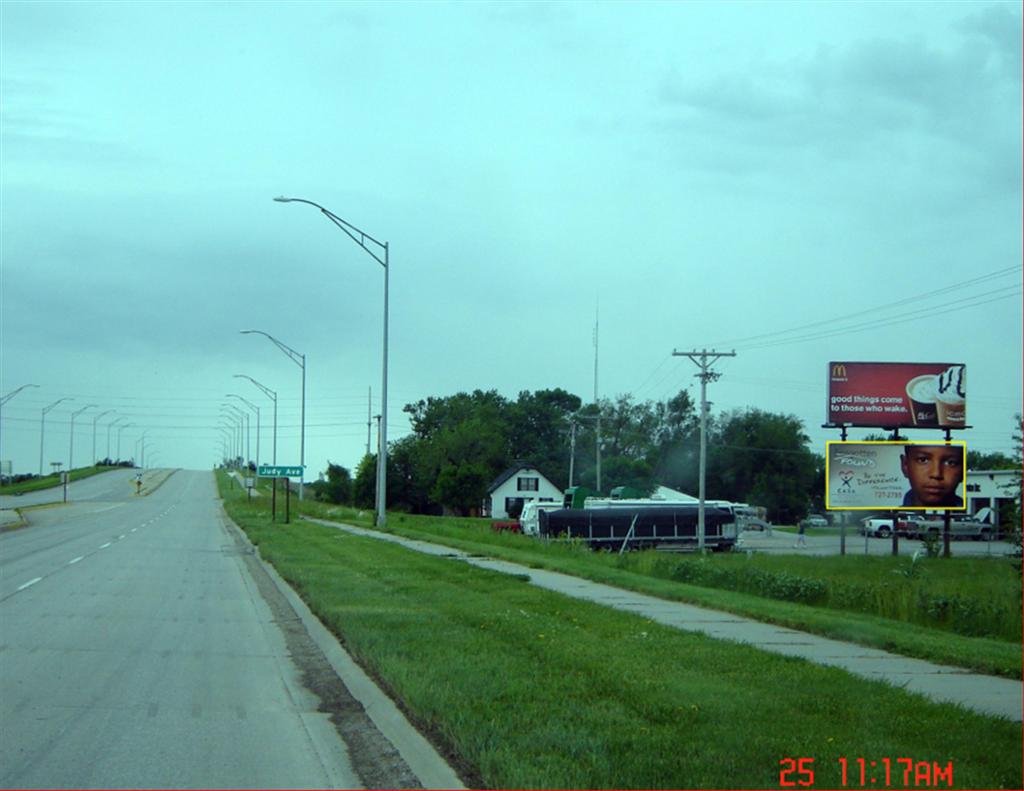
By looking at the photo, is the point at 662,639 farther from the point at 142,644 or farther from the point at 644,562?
the point at 644,562

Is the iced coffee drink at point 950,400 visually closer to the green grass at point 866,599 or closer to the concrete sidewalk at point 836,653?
the green grass at point 866,599

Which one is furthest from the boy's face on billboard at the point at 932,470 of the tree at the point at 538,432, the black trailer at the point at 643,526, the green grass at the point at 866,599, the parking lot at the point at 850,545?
the tree at the point at 538,432

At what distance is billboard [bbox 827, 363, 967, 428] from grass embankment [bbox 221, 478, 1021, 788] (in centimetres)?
3973

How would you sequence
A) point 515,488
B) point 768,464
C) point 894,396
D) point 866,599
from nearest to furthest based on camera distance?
1. point 866,599
2. point 894,396
3. point 768,464
4. point 515,488

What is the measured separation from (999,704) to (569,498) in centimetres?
5420

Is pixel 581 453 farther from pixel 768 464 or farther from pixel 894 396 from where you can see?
pixel 894 396

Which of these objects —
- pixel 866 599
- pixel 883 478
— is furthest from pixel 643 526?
pixel 866 599

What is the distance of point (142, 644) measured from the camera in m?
14.9

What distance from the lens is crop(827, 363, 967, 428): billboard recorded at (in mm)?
53281

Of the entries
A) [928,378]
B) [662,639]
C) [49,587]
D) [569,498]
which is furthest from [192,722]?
[569,498]

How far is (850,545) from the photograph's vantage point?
66.6 metres

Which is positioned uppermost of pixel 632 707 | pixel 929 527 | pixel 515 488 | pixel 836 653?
pixel 515 488
